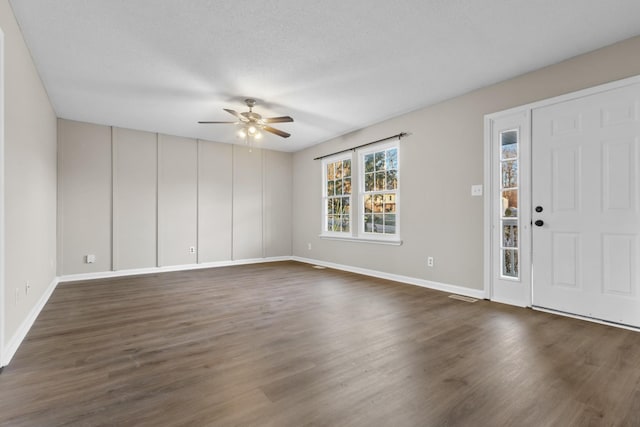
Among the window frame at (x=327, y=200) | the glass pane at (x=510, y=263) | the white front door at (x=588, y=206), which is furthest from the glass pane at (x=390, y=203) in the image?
the white front door at (x=588, y=206)

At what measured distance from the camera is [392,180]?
485 cm

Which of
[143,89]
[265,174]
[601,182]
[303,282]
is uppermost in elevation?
[143,89]

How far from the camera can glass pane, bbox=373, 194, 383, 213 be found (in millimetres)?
5069

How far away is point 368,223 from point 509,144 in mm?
2476

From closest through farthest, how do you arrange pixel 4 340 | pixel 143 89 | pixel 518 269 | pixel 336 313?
pixel 4 340
pixel 336 313
pixel 518 269
pixel 143 89

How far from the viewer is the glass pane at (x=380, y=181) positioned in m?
5.00

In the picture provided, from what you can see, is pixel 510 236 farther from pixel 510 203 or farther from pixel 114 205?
pixel 114 205

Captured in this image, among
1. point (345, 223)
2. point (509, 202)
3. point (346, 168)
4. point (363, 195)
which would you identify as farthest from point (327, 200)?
point (509, 202)

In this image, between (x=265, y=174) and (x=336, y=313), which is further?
(x=265, y=174)

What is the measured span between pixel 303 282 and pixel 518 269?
2.76m

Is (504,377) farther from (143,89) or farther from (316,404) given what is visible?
(143,89)

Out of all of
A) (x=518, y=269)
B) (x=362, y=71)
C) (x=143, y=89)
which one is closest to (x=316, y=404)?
(x=518, y=269)

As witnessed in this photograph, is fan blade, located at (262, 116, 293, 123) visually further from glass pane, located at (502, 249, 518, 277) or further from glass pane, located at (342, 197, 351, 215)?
glass pane, located at (502, 249, 518, 277)

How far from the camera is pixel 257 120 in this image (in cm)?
408
